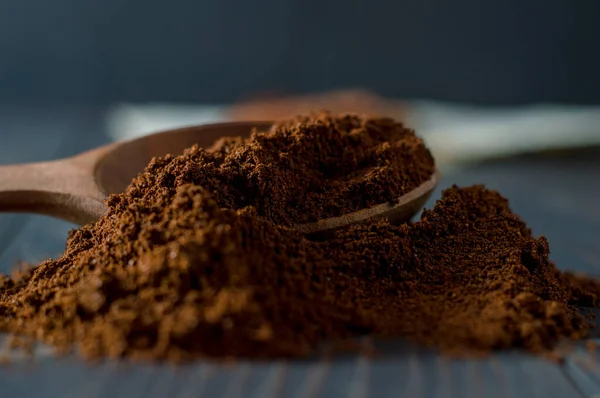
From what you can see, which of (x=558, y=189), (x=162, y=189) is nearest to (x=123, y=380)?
(x=162, y=189)

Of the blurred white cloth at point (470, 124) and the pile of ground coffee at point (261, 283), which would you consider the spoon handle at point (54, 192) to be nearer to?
the pile of ground coffee at point (261, 283)

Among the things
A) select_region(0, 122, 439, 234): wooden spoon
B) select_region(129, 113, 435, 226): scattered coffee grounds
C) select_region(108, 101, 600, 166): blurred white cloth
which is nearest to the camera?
select_region(129, 113, 435, 226): scattered coffee grounds

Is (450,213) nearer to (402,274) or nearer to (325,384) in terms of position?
(402,274)

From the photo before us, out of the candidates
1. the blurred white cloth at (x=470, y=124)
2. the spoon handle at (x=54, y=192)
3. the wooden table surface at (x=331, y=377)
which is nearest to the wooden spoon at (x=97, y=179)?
the spoon handle at (x=54, y=192)

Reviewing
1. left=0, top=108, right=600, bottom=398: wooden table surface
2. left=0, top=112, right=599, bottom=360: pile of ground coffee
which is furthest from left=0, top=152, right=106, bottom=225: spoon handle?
left=0, top=108, right=600, bottom=398: wooden table surface

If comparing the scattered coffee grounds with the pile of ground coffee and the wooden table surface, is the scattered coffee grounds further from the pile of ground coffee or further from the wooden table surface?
the wooden table surface
